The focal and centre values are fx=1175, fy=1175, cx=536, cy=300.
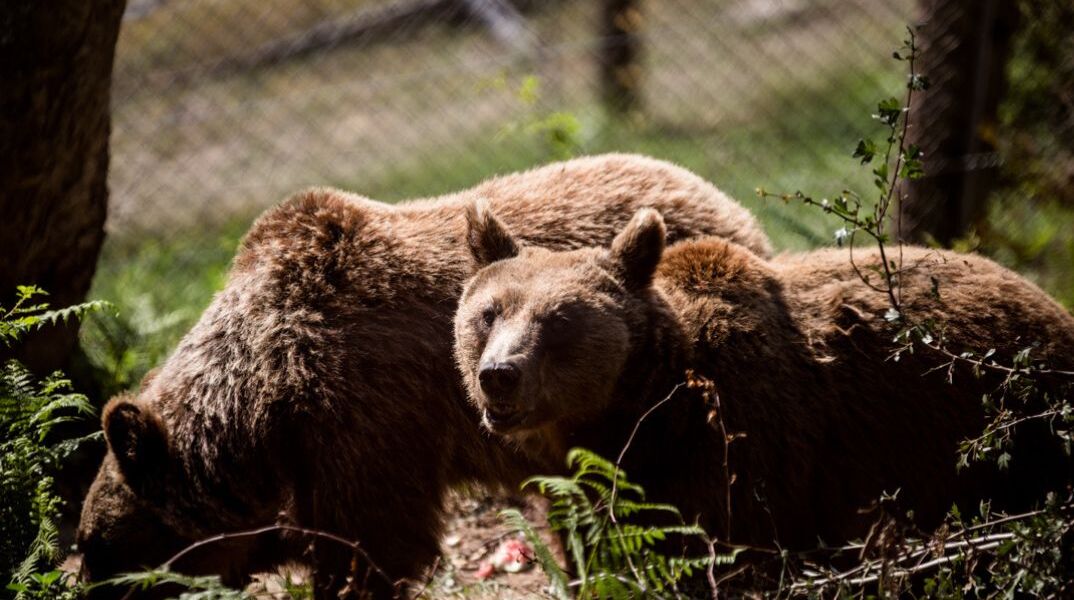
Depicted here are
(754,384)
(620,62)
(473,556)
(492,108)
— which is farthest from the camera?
(492,108)

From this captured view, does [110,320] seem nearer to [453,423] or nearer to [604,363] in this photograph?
[453,423]

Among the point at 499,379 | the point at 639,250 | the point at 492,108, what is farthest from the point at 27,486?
the point at 492,108

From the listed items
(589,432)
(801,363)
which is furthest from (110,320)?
(801,363)

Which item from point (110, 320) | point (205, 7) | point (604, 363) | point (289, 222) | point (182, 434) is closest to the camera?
point (604, 363)

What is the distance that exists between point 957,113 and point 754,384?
173 inches

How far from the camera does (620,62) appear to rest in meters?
13.2

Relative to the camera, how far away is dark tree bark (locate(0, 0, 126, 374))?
6051mm

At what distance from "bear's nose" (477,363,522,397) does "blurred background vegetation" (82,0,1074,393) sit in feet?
12.8

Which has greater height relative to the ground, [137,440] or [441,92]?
[441,92]

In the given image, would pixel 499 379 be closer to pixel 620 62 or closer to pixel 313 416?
pixel 313 416

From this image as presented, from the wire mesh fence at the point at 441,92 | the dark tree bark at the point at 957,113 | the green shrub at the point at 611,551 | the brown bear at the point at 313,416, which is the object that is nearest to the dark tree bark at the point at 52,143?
the brown bear at the point at 313,416

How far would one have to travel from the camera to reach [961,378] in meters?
4.73

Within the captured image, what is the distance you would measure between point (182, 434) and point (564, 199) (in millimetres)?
2070

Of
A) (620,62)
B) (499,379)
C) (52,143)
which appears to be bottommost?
(499,379)
